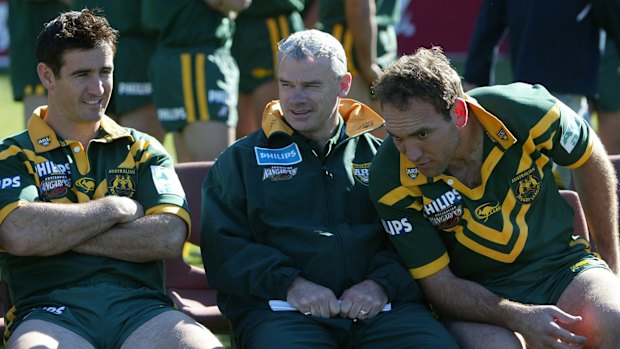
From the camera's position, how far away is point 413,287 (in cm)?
446

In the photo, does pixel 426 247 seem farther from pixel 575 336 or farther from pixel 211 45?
pixel 211 45

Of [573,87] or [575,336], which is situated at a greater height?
[573,87]

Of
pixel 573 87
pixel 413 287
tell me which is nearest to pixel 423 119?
pixel 413 287

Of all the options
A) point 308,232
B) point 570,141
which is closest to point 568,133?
point 570,141

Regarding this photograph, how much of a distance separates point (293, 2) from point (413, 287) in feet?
11.6

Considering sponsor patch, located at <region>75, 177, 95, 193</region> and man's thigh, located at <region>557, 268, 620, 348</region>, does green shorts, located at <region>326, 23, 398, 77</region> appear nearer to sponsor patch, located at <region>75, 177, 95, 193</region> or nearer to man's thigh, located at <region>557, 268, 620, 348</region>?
sponsor patch, located at <region>75, 177, 95, 193</region>

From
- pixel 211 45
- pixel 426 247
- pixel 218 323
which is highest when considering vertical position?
pixel 211 45

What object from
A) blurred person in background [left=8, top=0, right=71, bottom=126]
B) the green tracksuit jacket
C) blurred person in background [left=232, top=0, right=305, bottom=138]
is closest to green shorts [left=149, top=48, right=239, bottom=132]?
blurred person in background [left=232, top=0, right=305, bottom=138]

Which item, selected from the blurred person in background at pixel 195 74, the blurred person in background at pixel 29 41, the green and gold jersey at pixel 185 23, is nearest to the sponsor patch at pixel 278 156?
the blurred person in background at pixel 195 74

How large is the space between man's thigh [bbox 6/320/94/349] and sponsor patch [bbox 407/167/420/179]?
4.48 feet

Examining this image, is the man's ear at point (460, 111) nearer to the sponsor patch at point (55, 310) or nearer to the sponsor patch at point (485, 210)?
the sponsor patch at point (485, 210)

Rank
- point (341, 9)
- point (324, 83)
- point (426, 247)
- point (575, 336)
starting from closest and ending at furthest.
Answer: point (575, 336) → point (426, 247) → point (324, 83) → point (341, 9)

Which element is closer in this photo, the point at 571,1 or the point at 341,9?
the point at 571,1

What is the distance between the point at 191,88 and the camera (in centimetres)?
659
